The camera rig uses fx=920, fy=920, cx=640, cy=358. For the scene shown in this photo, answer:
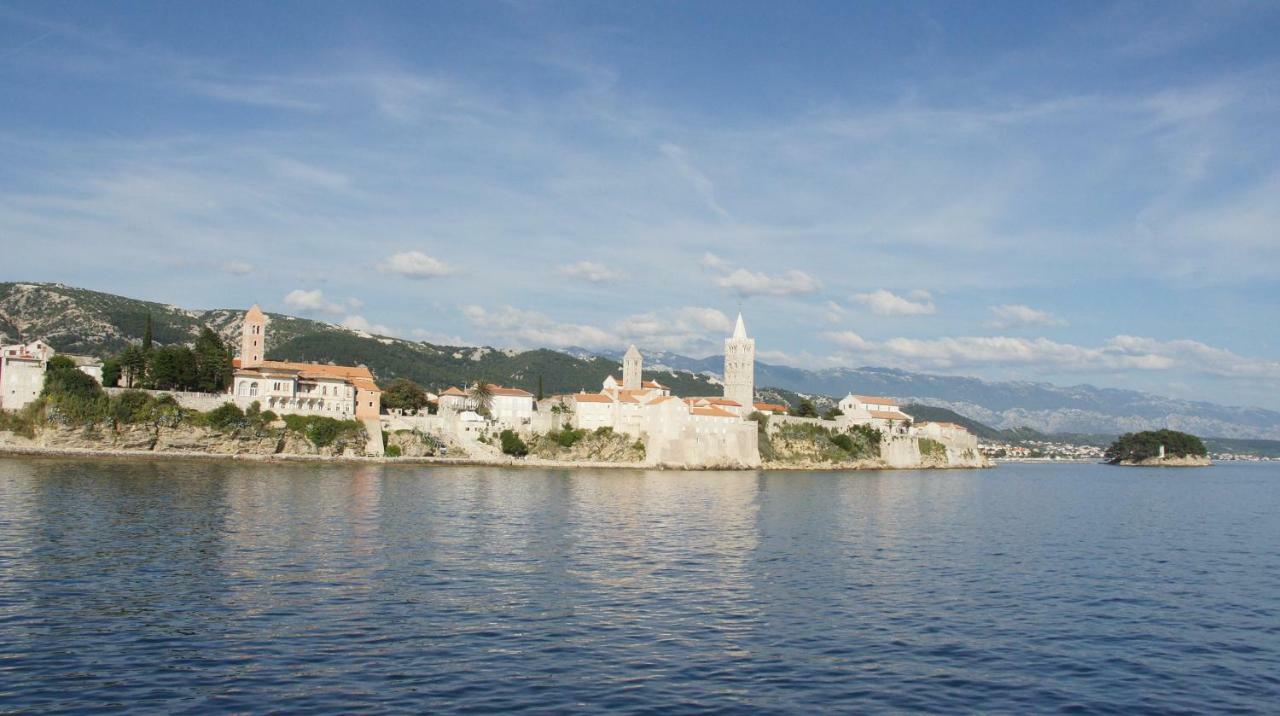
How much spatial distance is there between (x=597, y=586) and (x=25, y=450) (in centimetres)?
5830

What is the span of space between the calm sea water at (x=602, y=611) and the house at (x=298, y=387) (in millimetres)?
36363

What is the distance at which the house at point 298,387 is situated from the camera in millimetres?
75500

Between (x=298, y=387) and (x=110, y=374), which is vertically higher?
(x=110, y=374)

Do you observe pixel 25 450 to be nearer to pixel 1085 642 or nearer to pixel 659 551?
pixel 659 551

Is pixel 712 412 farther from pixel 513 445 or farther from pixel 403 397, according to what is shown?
pixel 403 397

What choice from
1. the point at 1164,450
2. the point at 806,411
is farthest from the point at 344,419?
the point at 1164,450

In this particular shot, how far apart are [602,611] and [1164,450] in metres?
166

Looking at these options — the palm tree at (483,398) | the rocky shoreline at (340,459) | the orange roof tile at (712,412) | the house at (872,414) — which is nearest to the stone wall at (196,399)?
the rocky shoreline at (340,459)

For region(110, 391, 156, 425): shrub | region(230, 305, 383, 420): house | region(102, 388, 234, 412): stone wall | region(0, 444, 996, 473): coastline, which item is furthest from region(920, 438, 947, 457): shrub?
region(110, 391, 156, 425): shrub

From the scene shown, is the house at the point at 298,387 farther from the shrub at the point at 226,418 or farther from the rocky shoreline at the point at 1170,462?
the rocky shoreline at the point at 1170,462

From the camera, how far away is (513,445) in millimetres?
82688

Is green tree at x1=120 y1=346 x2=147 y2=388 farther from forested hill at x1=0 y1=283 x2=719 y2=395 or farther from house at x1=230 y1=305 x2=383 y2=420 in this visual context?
forested hill at x1=0 y1=283 x2=719 y2=395

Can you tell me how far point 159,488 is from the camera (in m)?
42.5

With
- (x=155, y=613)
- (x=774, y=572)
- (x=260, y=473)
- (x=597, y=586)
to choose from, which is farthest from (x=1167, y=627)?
(x=260, y=473)
